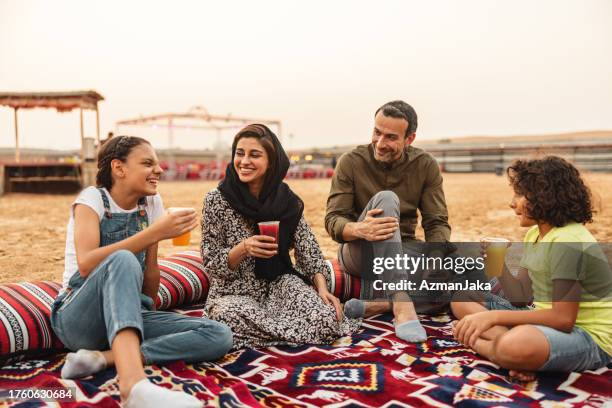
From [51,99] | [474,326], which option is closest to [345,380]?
[474,326]

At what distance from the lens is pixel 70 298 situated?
6.76 feet

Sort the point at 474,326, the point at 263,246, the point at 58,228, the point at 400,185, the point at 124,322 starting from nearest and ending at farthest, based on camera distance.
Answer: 1. the point at 124,322
2. the point at 474,326
3. the point at 263,246
4. the point at 400,185
5. the point at 58,228

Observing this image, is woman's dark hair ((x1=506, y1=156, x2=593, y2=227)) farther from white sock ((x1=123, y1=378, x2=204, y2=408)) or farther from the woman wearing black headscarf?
white sock ((x1=123, y1=378, x2=204, y2=408))

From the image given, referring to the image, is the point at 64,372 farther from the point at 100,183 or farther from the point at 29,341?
the point at 100,183

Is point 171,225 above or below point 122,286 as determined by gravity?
above

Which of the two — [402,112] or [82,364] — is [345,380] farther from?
[402,112]

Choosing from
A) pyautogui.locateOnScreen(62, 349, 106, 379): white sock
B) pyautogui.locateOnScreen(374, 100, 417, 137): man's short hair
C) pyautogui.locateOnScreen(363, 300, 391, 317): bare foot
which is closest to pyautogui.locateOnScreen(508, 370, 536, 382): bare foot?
pyautogui.locateOnScreen(363, 300, 391, 317): bare foot

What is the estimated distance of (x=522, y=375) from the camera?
1.98m

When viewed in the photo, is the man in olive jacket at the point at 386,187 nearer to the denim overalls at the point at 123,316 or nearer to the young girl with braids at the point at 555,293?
the young girl with braids at the point at 555,293

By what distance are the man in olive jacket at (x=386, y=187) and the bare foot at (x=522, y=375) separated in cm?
85

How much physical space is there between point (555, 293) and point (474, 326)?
1.18ft

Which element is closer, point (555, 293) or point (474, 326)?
point (555, 293)

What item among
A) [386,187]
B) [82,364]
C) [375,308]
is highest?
[386,187]

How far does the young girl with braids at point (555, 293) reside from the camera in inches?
76.3
